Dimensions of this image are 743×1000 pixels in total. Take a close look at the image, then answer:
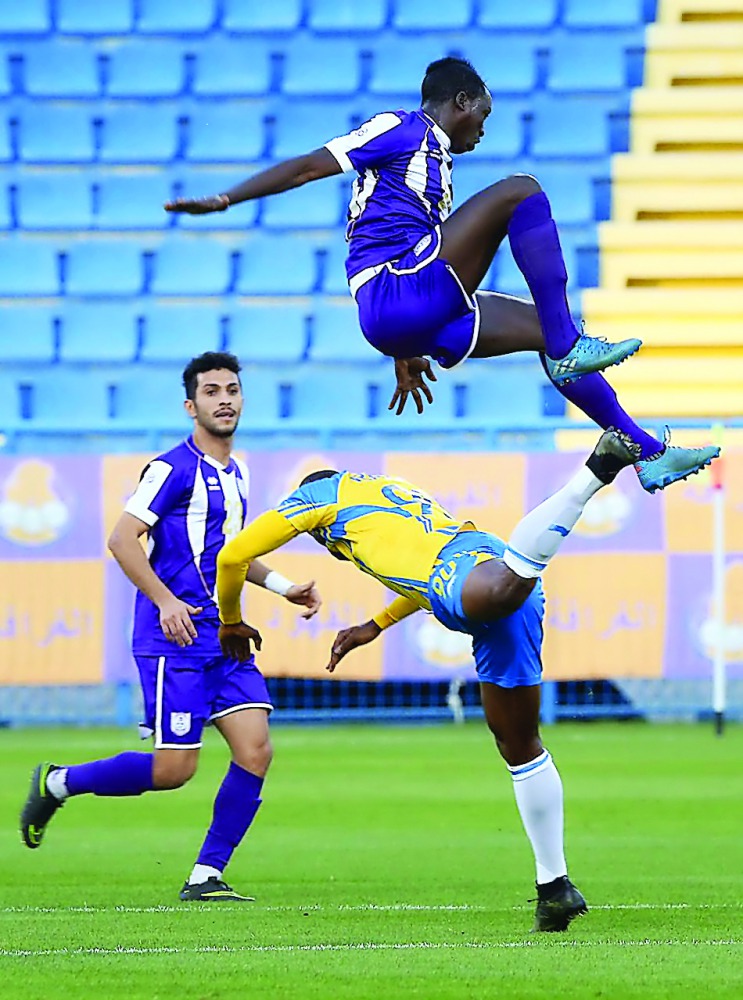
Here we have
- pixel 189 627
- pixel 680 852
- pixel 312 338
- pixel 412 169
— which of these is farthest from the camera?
pixel 312 338

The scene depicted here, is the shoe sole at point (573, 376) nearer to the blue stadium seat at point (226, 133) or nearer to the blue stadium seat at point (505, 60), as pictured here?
the blue stadium seat at point (226, 133)

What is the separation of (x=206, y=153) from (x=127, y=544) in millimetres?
9942

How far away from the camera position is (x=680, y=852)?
307 inches

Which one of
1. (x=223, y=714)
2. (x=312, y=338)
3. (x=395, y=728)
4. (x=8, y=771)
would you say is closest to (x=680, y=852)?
(x=223, y=714)

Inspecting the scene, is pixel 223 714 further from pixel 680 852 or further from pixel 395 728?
pixel 395 728

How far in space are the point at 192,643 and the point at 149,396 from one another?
823 cm

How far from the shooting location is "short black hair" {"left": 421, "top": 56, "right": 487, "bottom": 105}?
5859mm

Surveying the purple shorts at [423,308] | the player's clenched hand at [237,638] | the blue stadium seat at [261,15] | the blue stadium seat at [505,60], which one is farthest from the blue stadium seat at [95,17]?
the purple shorts at [423,308]

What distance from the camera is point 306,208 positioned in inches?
636

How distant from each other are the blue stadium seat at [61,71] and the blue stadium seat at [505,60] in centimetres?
333

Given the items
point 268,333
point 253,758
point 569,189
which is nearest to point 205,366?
point 253,758

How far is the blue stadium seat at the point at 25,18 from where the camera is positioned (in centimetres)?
1695

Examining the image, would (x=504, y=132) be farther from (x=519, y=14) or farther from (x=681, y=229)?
(x=681, y=229)

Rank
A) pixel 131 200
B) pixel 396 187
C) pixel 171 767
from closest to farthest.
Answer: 1. pixel 396 187
2. pixel 171 767
3. pixel 131 200
